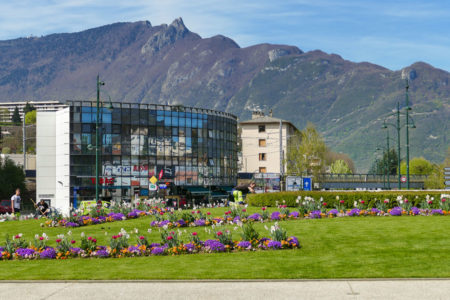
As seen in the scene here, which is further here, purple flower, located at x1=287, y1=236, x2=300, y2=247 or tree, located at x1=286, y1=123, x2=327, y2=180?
tree, located at x1=286, y1=123, x2=327, y2=180

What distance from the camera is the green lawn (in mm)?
15544

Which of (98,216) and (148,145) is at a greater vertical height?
(148,145)

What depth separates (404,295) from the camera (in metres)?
12.8

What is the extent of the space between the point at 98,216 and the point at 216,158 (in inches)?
2478

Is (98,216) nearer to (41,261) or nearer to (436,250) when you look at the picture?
(41,261)

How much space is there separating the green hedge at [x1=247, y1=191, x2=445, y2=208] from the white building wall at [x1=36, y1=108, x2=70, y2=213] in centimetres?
4767

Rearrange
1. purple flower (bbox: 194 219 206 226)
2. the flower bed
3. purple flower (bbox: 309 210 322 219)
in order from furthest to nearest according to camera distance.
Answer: purple flower (bbox: 309 210 322 219) → purple flower (bbox: 194 219 206 226) → the flower bed

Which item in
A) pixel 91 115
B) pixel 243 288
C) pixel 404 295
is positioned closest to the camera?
pixel 404 295

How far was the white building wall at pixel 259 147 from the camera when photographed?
408ft

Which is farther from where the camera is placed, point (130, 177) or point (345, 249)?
point (130, 177)

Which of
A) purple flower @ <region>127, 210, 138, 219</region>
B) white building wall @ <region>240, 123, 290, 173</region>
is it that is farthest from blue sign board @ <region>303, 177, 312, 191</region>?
white building wall @ <region>240, 123, 290, 173</region>

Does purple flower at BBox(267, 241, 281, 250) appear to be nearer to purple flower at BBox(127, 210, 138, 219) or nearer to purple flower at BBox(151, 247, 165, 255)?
purple flower at BBox(151, 247, 165, 255)

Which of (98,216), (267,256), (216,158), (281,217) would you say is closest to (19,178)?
(216,158)

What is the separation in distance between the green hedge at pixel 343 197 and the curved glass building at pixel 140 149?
1821 inches
